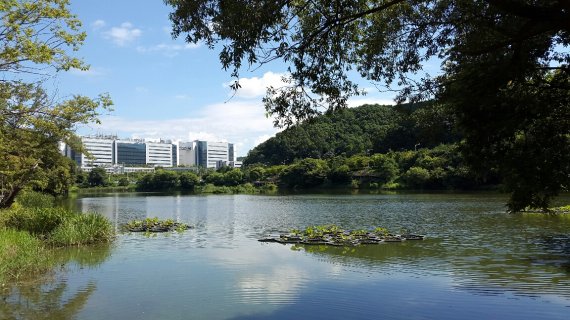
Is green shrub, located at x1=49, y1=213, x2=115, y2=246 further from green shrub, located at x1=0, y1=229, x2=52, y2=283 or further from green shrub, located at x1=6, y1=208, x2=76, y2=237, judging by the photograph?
green shrub, located at x1=0, y1=229, x2=52, y2=283

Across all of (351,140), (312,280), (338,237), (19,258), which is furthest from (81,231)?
(351,140)

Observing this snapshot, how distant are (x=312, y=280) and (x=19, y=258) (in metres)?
8.58

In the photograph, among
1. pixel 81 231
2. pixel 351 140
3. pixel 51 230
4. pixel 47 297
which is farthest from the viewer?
pixel 351 140

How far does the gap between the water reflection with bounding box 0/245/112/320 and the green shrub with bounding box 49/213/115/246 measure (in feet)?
13.8

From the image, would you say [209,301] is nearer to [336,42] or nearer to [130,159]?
[336,42]

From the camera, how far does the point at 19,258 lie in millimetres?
13375

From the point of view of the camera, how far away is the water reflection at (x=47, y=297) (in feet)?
33.5

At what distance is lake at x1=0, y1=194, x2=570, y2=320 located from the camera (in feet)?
33.9

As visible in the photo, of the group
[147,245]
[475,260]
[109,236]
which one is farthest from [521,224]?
[109,236]

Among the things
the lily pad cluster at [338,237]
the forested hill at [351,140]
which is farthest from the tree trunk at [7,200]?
the forested hill at [351,140]

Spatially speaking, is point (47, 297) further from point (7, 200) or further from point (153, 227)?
point (7, 200)

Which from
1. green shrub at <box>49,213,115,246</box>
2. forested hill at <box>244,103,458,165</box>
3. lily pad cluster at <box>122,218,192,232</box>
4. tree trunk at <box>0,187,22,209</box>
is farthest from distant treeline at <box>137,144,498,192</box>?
tree trunk at <box>0,187,22,209</box>

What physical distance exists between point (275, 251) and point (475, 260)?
25.2 feet

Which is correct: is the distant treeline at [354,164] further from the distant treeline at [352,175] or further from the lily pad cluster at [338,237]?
the lily pad cluster at [338,237]
